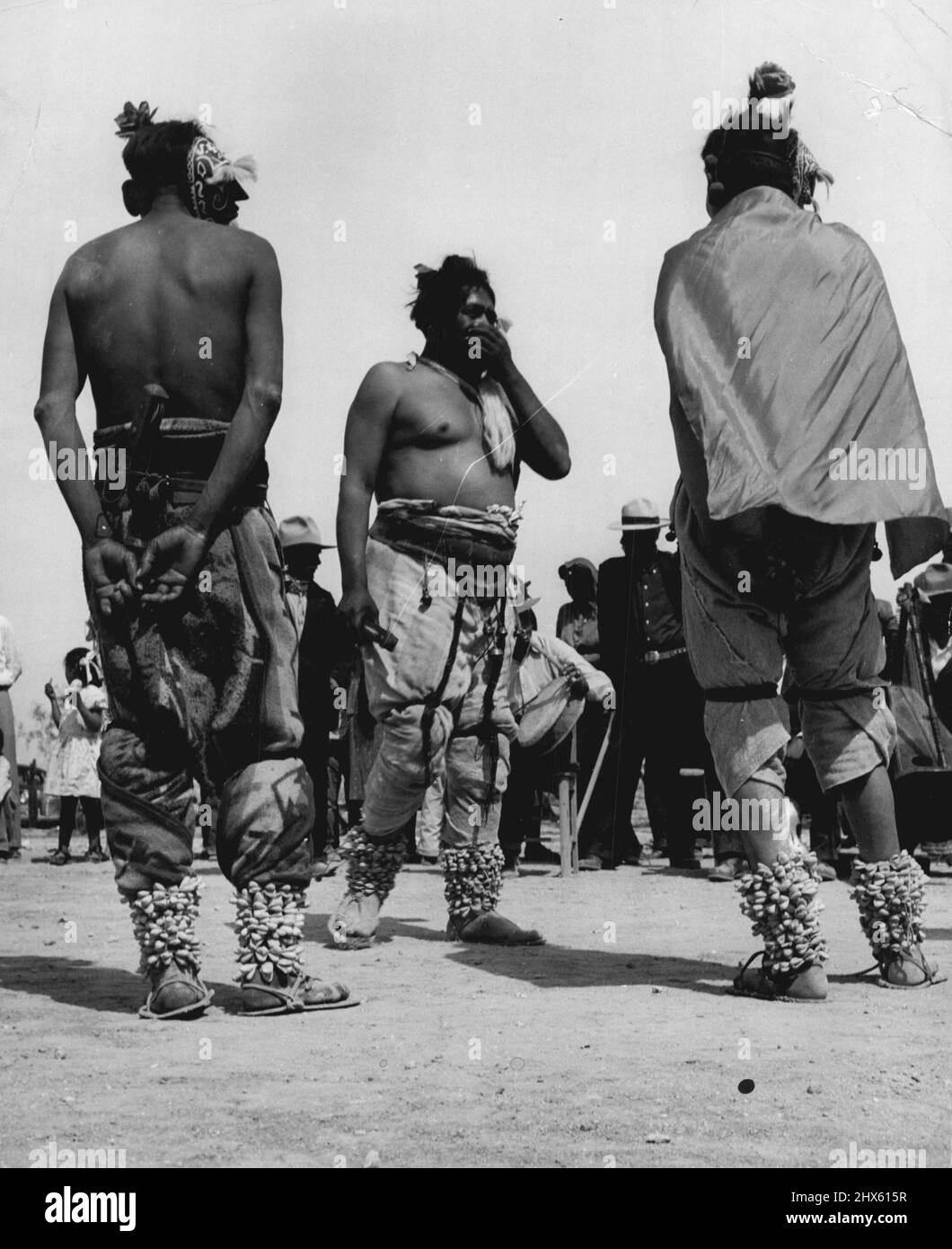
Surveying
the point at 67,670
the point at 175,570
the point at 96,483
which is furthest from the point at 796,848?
the point at 67,670

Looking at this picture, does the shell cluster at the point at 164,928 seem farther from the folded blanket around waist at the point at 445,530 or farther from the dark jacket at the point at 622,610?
the dark jacket at the point at 622,610

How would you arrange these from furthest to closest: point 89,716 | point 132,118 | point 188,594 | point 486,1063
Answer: point 89,716, point 132,118, point 188,594, point 486,1063

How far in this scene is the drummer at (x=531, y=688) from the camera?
34.5ft

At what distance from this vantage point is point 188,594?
4.87 meters

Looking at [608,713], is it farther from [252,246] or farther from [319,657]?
[252,246]

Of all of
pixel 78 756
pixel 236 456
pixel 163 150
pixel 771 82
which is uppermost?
pixel 771 82

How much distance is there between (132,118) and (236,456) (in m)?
1.09

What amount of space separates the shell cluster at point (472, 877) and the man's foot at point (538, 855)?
5573mm

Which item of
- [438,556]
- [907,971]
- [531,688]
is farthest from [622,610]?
[907,971]

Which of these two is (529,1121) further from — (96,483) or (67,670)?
(67,670)

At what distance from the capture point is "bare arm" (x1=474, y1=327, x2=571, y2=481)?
6398mm

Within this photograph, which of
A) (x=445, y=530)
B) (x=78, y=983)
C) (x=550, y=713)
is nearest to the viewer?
(x=78, y=983)

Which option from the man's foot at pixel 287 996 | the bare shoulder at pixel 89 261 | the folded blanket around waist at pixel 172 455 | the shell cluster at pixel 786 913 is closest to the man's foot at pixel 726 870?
the shell cluster at pixel 786 913

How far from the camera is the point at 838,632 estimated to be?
5.18m
